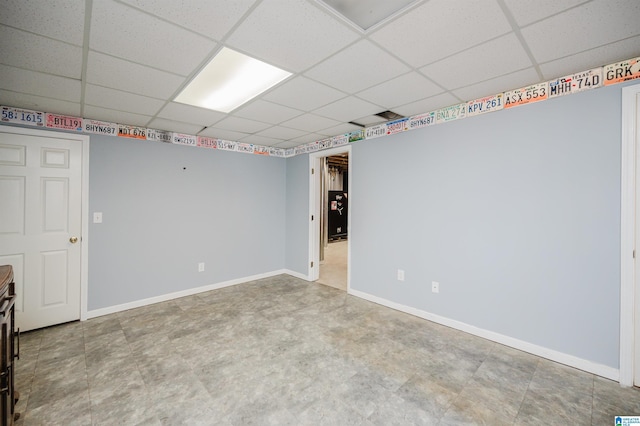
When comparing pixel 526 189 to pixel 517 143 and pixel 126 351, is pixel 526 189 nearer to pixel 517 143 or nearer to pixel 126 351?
pixel 517 143

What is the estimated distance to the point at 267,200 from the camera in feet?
16.2

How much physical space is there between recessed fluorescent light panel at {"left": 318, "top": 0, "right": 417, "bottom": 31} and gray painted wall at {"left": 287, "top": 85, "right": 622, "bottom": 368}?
69.6 inches

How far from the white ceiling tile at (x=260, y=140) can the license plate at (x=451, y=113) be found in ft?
8.06

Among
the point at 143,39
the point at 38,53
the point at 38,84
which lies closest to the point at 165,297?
the point at 38,84

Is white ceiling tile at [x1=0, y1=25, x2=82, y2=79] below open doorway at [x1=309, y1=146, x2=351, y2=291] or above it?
above

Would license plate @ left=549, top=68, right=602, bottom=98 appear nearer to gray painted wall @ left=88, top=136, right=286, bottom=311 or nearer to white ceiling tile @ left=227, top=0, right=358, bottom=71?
white ceiling tile @ left=227, top=0, right=358, bottom=71

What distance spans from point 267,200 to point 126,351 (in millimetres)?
3025

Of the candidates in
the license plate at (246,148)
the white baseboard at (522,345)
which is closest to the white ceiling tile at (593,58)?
the white baseboard at (522,345)

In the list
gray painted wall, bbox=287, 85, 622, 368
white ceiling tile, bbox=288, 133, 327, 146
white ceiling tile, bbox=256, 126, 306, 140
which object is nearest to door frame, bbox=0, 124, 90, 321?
white ceiling tile, bbox=256, 126, 306, 140

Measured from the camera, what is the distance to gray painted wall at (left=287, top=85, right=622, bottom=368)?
6.90ft

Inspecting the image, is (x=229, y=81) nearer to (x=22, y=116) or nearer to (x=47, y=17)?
(x=47, y=17)

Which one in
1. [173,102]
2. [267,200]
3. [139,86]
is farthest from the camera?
[267,200]

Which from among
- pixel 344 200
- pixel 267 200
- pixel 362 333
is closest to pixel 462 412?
pixel 362 333

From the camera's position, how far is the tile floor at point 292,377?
5.60 ft
